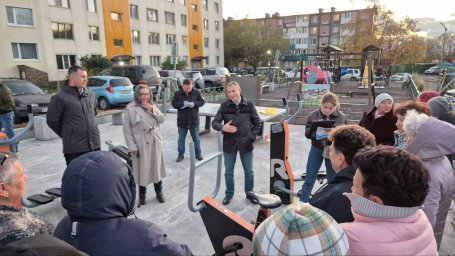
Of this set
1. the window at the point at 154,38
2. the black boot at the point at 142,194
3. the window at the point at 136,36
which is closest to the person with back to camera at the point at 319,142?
the black boot at the point at 142,194

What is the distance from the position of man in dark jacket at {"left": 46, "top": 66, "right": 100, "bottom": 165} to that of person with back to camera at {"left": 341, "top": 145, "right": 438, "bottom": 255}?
125 inches

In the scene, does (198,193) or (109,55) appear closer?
(198,193)

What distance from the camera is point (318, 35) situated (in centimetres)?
6669

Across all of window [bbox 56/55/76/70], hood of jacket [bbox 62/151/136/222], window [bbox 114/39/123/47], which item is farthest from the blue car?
window [bbox 114/39/123/47]

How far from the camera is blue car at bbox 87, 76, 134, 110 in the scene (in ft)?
38.5

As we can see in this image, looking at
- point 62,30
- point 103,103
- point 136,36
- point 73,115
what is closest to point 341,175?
point 73,115

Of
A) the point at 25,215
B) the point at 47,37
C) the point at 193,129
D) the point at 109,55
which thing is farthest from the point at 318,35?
the point at 25,215

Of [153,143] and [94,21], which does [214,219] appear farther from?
[94,21]

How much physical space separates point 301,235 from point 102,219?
80 centimetres

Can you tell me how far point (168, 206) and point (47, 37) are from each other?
22.4 metres

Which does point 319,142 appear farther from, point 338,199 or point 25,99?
point 25,99

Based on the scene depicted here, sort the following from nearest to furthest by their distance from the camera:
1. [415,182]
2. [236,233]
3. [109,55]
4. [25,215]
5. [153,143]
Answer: [415,182]
[25,215]
[236,233]
[153,143]
[109,55]

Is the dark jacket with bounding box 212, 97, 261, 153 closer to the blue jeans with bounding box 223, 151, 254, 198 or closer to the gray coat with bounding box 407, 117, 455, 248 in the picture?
the blue jeans with bounding box 223, 151, 254, 198

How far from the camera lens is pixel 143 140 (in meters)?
3.70
